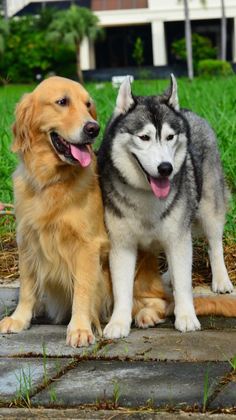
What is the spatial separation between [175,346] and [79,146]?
119 cm

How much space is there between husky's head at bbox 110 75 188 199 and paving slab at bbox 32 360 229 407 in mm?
1067

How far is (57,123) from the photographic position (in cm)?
479

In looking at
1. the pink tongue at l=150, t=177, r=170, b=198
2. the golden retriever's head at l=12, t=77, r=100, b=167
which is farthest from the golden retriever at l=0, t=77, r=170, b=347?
the pink tongue at l=150, t=177, r=170, b=198

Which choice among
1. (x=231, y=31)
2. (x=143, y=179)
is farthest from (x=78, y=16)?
(x=143, y=179)

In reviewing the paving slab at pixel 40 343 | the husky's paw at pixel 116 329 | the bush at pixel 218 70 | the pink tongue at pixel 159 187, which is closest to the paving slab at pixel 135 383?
the paving slab at pixel 40 343

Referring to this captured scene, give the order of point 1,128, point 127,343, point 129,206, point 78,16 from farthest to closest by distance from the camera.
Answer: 1. point 78,16
2. point 1,128
3. point 129,206
4. point 127,343

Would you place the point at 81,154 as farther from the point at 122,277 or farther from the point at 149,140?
the point at 122,277

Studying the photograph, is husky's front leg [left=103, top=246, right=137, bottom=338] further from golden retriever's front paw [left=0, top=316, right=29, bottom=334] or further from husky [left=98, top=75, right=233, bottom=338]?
golden retriever's front paw [left=0, top=316, right=29, bottom=334]

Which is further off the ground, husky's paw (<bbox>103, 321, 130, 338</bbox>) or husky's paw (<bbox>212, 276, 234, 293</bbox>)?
husky's paw (<bbox>103, 321, 130, 338</bbox>)

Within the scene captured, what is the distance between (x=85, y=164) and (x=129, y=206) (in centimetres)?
36

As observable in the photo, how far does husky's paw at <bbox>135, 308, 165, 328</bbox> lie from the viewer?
16.6ft

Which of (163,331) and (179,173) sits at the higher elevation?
(179,173)

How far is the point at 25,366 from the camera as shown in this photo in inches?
164

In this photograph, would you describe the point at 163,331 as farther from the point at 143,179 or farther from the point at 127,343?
the point at 143,179
